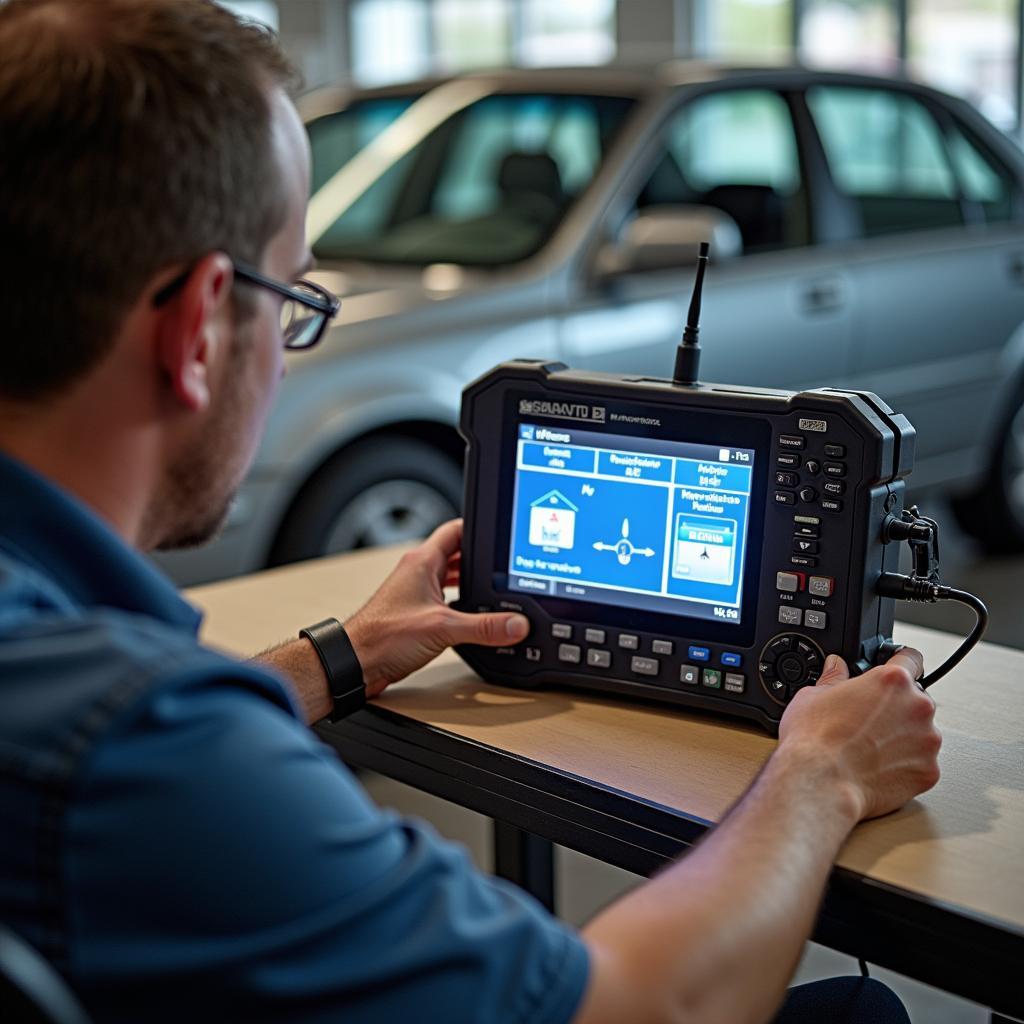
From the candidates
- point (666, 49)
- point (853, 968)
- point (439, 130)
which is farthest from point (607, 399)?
point (666, 49)

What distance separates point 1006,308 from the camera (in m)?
4.50

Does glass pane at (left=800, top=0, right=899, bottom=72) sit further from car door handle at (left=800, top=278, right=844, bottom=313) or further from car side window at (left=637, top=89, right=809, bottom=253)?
car door handle at (left=800, top=278, right=844, bottom=313)

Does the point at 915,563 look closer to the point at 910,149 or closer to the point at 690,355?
the point at 690,355

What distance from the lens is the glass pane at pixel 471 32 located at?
11.3 metres

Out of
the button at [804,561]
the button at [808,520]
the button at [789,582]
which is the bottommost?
the button at [789,582]

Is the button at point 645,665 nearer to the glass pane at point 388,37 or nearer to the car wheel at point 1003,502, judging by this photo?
the car wheel at point 1003,502

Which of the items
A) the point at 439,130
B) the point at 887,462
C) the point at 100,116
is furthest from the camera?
the point at 439,130

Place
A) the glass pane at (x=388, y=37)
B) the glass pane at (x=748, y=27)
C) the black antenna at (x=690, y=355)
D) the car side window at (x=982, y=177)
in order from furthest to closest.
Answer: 1. the glass pane at (x=388, y=37)
2. the glass pane at (x=748, y=27)
3. the car side window at (x=982, y=177)
4. the black antenna at (x=690, y=355)

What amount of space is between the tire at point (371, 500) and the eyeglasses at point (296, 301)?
6.22 ft

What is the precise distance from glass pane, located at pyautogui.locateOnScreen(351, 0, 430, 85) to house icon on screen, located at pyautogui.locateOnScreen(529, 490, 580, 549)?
36.1 feet

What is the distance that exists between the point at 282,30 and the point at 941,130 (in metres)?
9.32

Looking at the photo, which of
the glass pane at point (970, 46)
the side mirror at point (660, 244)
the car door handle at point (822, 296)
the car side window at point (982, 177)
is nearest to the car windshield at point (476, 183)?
the side mirror at point (660, 244)

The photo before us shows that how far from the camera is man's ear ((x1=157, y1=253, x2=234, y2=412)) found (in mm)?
964

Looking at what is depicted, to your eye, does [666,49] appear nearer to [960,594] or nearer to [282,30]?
[282,30]
